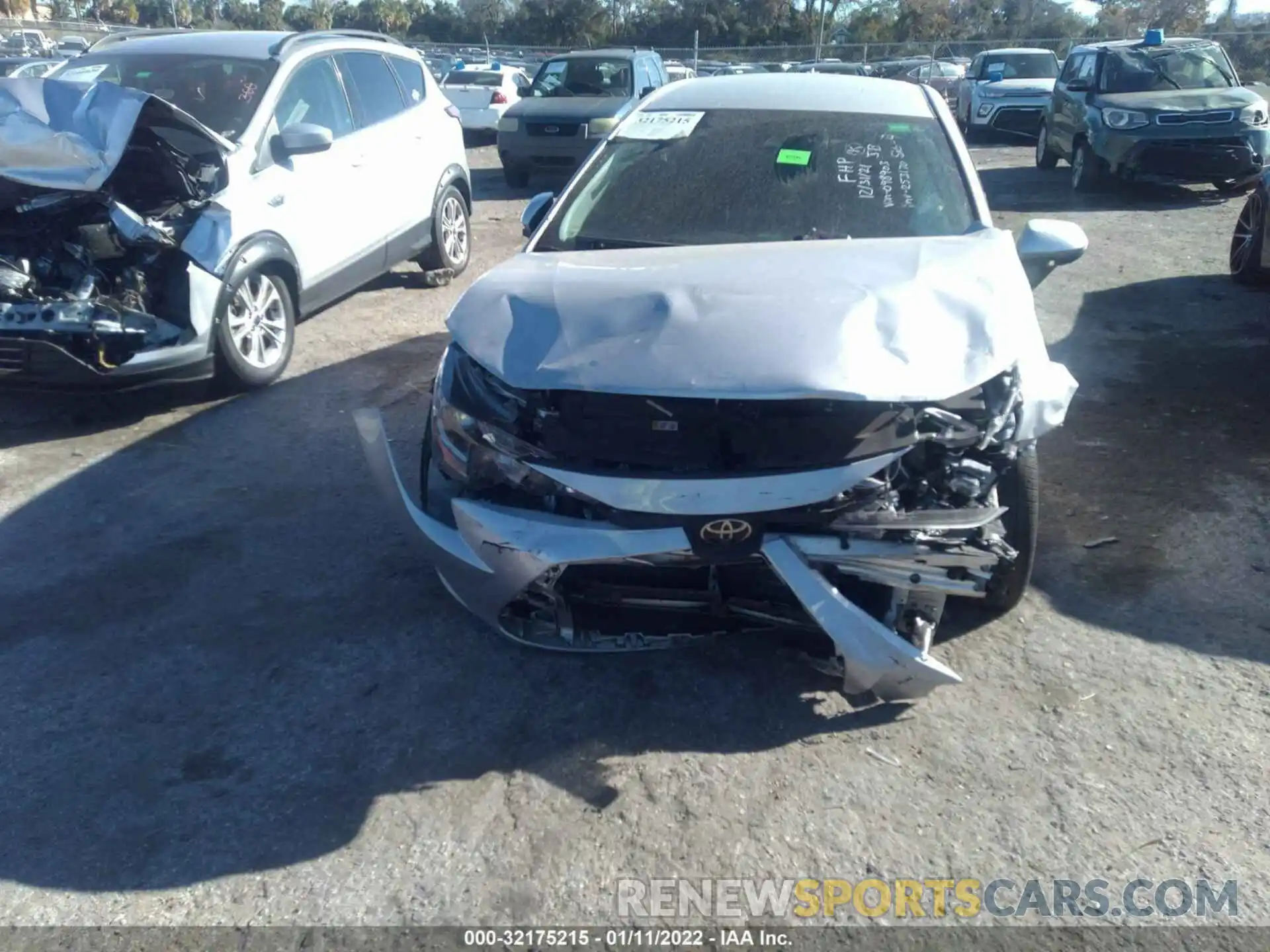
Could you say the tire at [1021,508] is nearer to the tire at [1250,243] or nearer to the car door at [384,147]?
the car door at [384,147]

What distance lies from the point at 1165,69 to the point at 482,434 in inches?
494

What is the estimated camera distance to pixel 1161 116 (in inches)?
467

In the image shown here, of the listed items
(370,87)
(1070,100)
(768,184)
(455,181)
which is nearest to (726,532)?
(768,184)

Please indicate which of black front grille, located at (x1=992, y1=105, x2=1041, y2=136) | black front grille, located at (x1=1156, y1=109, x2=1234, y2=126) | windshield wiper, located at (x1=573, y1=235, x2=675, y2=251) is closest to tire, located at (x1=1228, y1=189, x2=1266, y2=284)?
black front grille, located at (x1=1156, y1=109, x2=1234, y2=126)

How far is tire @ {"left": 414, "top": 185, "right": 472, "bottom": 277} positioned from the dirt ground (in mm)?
3756

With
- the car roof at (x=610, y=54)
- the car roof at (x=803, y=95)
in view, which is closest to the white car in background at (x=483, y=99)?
the car roof at (x=610, y=54)

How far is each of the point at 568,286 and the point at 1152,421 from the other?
373 centimetres

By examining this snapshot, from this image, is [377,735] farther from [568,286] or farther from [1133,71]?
[1133,71]

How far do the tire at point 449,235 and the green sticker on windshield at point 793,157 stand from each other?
4467 millimetres

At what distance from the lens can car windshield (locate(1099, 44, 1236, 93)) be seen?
41.7 feet

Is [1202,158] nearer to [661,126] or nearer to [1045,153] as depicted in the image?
[1045,153]

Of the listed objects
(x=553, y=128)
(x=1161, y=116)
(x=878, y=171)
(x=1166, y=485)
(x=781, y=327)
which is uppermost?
(x=878, y=171)

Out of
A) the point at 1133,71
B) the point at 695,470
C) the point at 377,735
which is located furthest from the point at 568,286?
the point at 1133,71

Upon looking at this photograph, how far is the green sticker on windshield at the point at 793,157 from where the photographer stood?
4656 mm
